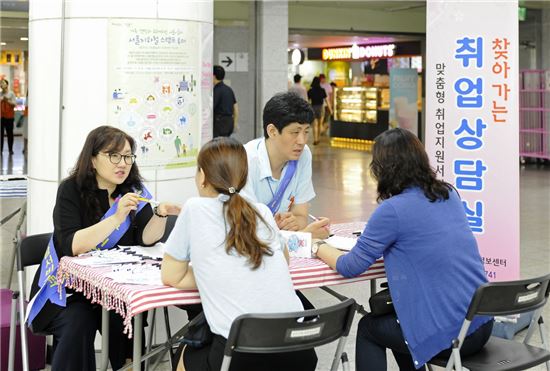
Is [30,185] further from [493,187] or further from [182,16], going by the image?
[493,187]

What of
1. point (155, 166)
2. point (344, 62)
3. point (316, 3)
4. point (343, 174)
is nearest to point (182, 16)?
point (155, 166)

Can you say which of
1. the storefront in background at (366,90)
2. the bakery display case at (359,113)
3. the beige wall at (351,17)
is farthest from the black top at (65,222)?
the bakery display case at (359,113)

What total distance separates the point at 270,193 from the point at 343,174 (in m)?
9.92

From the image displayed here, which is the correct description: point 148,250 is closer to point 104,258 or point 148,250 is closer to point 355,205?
point 104,258

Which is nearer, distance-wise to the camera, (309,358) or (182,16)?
(309,358)

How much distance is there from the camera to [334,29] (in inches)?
677

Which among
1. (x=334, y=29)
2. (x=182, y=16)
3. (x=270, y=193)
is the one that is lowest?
(x=270, y=193)

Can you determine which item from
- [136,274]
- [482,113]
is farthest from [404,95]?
[136,274]

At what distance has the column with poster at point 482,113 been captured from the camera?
476 centimetres

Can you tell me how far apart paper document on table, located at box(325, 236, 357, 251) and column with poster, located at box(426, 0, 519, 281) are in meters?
1.32

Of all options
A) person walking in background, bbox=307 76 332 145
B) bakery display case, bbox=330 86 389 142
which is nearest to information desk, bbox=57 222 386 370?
bakery display case, bbox=330 86 389 142

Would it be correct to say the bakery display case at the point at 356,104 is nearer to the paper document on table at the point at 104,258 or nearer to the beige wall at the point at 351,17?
the beige wall at the point at 351,17

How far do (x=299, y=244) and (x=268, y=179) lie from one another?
22.1 inches

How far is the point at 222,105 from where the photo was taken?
10.8 meters
